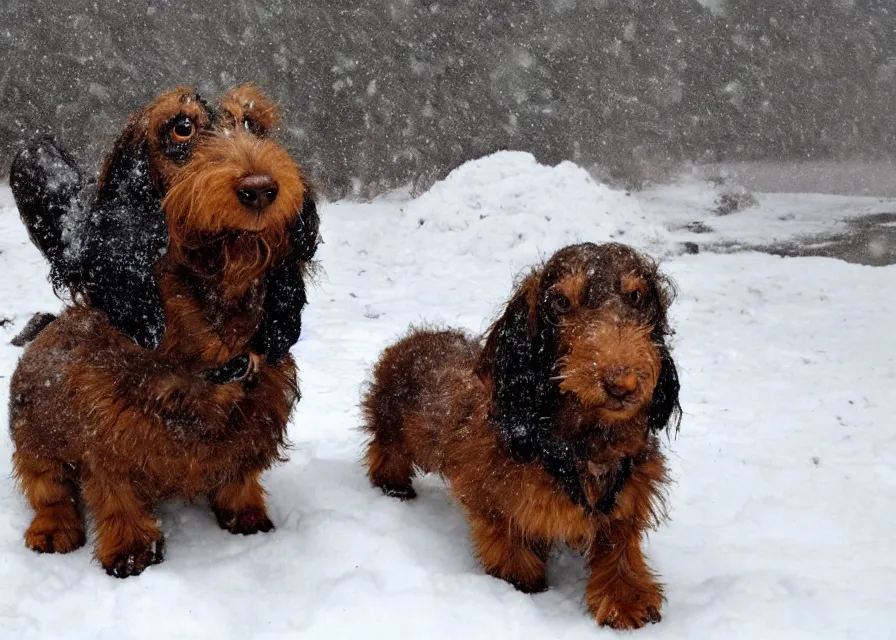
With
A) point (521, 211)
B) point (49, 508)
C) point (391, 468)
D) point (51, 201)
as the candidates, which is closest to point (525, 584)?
point (391, 468)

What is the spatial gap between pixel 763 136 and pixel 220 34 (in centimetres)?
1129

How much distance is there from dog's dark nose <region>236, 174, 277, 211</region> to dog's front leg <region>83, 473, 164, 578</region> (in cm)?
141

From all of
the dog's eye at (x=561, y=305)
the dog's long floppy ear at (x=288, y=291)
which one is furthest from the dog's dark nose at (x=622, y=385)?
the dog's long floppy ear at (x=288, y=291)

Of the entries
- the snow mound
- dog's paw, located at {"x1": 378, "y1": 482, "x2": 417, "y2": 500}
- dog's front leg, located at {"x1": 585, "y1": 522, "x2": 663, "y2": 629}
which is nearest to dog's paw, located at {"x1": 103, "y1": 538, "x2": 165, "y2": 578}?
dog's paw, located at {"x1": 378, "y1": 482, "x2": 417, "y2": 500}

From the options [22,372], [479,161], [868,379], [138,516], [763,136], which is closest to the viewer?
[138,516]

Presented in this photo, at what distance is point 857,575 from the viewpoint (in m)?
3.58

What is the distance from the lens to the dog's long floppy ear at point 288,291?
3.24 meters

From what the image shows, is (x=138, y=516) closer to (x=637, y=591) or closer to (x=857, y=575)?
(x=637, y=591)

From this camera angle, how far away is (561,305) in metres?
3.06

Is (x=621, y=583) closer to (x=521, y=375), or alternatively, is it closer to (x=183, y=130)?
(x=521, y=375)

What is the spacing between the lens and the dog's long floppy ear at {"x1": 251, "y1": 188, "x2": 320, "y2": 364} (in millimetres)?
3240

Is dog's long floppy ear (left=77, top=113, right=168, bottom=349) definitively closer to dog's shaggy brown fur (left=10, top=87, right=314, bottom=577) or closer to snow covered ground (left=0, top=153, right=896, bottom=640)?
dog's shaggy brown fur (left=10, top=87, right=314, bottom=577)

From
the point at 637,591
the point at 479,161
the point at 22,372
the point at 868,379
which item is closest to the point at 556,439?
the point at 637,591

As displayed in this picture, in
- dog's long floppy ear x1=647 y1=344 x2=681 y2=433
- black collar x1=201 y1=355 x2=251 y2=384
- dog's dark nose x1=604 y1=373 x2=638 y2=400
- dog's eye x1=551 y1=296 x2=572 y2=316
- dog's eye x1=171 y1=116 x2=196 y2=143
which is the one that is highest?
dog's eye x1=171 y1=116 x2=196 y2=143
